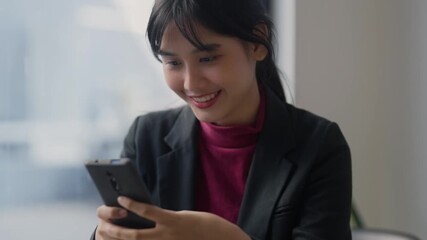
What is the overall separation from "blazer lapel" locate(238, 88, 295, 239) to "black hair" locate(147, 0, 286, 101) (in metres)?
0.16

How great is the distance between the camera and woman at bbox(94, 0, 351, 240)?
81cm

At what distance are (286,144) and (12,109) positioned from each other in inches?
31.5

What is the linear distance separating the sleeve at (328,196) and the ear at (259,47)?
0.62 ft

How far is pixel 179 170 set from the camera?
3.19ft

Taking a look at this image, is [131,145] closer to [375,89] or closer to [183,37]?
[183,37]

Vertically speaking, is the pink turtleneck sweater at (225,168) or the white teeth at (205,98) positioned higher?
the white teeth at (205,98)

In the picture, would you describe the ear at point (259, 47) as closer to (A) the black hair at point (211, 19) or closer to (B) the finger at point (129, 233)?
(A) the black hair at point (211, 19)

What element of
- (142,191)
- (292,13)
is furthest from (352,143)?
(142,191)

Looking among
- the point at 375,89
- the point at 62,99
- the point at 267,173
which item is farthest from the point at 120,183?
the point at 375,89

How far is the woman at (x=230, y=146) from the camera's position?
808mm

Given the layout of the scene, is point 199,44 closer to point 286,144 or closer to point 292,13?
point 286,144

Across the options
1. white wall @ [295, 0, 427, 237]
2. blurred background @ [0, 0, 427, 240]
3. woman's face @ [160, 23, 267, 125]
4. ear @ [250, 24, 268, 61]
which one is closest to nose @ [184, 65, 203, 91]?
woman's face @ [160, 23, 267, 125]

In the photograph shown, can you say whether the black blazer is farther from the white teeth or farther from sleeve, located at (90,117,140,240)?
the white teeth

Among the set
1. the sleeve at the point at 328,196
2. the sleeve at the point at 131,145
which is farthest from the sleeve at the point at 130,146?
the sleeve at the point at 328,196
